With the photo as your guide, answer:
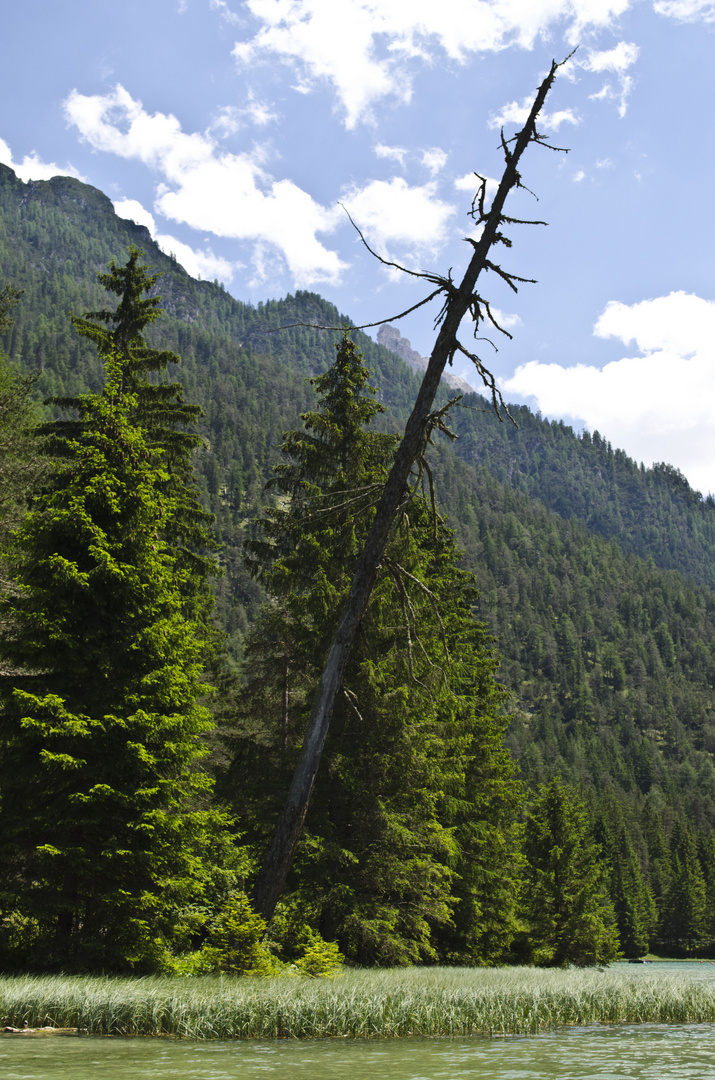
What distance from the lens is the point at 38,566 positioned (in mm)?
11219

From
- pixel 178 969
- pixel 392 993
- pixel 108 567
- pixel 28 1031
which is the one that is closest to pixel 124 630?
pixel 108 567

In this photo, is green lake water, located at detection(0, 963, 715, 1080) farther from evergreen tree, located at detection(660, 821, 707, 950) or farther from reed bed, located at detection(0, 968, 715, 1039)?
evergreen tree, located at detection(660, 821, 707, 950)

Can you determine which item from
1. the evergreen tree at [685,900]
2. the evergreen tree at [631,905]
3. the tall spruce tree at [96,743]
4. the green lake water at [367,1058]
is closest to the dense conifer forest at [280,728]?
the tall spruce tree at [96,743]

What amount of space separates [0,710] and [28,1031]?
5.03 meters

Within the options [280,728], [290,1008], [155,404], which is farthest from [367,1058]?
[155,404]

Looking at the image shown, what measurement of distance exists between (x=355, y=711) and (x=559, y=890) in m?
24.8

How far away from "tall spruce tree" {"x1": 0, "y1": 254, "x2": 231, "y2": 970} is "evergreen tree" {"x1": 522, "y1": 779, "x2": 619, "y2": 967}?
24995mm

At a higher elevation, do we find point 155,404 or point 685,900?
point 155,404

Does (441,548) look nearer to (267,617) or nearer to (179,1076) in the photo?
(267,617)

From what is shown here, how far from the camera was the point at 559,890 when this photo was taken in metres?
31.9

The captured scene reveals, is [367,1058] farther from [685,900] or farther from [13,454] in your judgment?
[685,900]

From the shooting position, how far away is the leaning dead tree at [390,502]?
9.90m

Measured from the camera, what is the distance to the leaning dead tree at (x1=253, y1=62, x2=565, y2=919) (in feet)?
32.5

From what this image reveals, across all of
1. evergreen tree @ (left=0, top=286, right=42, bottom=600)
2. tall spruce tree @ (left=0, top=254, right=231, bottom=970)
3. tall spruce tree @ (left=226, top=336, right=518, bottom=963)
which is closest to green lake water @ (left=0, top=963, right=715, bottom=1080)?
tall spruce tree @ (left=0, top=254, right=231, bottom=970)
